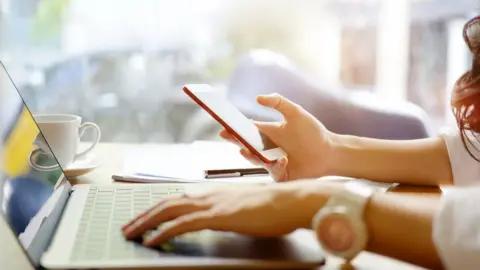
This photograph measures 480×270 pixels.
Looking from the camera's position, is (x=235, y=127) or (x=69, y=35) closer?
(x=235, y=127)

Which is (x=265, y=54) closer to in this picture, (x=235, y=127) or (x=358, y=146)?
(x=358, y=146)

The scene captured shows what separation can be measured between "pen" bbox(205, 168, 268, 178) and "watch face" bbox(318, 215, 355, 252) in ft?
1.26

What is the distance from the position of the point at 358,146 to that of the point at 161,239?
1.62 feet

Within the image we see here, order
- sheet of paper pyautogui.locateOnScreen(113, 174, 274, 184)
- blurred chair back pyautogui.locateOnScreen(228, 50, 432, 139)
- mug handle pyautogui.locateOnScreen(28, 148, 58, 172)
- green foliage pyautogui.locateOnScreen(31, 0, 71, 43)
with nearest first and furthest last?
mug handle pyautogui.locateOnScreen(28, 148, 58, 172), sheet of paper pyautogui.locateOnScreen(113, 174, 274, 184), blurred chair back pyautogui.locateOnScreen(228, 50, 432, 139), green foliage pyautogui.locateOnScreen(31, 0, 71, 43)

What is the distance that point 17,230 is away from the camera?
0.62 m

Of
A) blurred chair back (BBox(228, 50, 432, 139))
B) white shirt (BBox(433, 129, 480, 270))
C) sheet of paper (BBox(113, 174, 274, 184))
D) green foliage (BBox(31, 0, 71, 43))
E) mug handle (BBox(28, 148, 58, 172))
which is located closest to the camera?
white shirt (BBox(433, 129, 480, 270))

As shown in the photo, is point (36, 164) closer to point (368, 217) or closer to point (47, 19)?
point (368, 217)

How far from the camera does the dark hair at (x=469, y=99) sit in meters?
0.96

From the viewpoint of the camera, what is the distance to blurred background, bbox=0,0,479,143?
2.30 m

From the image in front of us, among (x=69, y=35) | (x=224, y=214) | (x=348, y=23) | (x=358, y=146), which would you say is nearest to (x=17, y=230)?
(x=224, y=214)

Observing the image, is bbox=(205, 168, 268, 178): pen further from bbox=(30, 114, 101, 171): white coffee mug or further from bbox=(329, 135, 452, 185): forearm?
bbox=(30, 114, 101, 171): white coffee mug

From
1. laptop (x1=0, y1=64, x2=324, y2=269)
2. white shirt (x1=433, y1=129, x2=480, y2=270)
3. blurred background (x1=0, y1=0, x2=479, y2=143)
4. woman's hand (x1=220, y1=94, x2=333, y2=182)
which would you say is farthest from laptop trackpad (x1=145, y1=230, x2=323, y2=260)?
blurred background (x1=0, y1=0, x2=479, y2=143)

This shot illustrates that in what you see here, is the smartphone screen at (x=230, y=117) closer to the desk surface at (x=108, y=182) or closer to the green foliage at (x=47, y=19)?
the desk surface at (x=108, y=182)

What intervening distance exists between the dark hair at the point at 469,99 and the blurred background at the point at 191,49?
1.24 m
